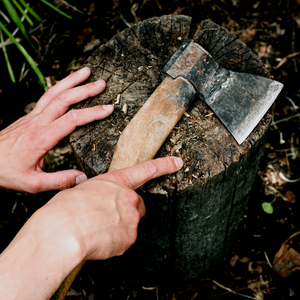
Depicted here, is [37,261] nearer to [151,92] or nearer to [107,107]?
[107,107]

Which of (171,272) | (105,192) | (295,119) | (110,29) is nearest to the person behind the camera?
(105,192)

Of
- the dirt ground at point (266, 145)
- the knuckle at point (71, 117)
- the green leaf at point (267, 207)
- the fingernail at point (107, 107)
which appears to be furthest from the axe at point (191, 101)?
the dirt ground at point (266, 145)

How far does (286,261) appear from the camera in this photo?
7.10 feet

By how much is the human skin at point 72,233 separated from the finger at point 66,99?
0.64 metres

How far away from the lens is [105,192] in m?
1.09

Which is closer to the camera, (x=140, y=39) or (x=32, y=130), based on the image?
(x=32, y=130)

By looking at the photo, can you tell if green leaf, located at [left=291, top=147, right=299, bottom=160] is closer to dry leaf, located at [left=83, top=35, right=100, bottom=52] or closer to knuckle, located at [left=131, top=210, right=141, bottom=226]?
knuckle, located at [left=131, top=210, right=141, bottom=226]

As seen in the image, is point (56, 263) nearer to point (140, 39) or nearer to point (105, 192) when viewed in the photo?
point (105, 192)

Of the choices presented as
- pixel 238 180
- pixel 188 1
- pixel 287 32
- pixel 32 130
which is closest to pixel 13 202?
pixel 32 130

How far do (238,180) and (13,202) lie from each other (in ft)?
7.37

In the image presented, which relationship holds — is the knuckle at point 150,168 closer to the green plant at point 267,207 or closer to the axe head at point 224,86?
the axe head at point 224,86

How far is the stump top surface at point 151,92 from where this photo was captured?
4.33 ft

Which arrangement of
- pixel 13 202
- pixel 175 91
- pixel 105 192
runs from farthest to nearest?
pixel 13 202 → pixel 175 91 → pixel 105 192

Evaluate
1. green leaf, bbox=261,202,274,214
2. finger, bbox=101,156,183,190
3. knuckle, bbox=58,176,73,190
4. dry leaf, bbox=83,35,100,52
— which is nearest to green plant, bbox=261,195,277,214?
green leaf, bbox=261,202,274,214
